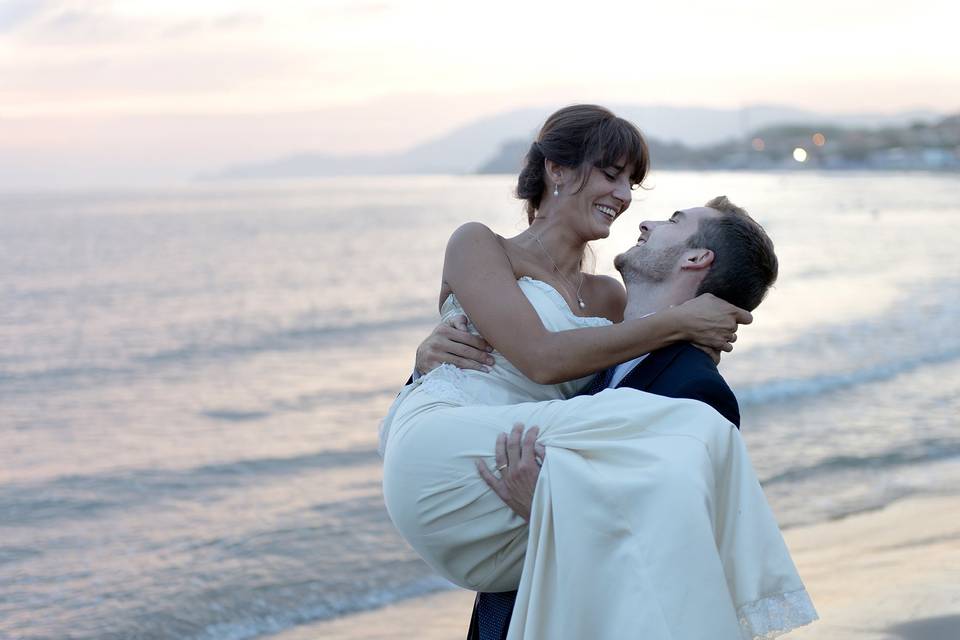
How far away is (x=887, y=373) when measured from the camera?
541 inches

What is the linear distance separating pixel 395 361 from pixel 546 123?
13.2m

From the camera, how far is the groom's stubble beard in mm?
3217

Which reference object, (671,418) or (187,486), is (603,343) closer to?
(671,418)

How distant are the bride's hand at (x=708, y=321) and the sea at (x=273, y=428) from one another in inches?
45.2

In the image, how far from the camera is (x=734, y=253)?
10.3 ft

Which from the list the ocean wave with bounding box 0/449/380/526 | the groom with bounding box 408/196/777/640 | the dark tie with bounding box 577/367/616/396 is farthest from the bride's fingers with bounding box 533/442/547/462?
the ocean wave with bounding box 0/449/380/526

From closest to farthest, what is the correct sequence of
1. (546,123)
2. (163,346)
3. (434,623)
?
(546,123) < (434,623) < (163,346)

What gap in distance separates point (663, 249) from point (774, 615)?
1.15 m

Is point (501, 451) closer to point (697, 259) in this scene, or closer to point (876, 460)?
point (697, 259)

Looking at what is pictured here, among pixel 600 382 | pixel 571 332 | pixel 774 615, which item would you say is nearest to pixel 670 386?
pixel 571 332

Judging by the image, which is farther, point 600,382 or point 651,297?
point 600,382

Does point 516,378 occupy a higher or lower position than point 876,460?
higher

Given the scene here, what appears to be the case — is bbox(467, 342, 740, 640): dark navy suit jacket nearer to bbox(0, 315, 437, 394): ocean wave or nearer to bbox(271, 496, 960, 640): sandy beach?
bbox(271, 496, 960, 640): sandy beach

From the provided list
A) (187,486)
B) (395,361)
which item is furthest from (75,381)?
(187,486)
